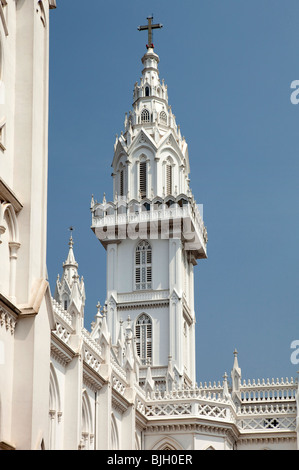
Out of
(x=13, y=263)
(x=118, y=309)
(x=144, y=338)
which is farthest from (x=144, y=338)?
(x=13, y=263)

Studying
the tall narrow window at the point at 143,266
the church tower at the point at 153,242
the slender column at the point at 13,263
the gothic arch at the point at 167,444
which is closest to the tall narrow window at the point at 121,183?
the church tower at the point at 153,242

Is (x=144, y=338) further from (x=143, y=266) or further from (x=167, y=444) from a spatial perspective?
(x=167, y=444)

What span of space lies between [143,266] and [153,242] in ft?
5.57

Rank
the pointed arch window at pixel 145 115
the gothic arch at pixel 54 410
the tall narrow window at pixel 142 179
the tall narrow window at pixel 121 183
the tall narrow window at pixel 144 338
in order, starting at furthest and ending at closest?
the pointed arch window at pixel 145 115
the tall narrow window at pixel 121 183
the tall narrow window at pixel 142 179
the tall narrow window at pixel 144 338
the gothic arch at pixel 54 410

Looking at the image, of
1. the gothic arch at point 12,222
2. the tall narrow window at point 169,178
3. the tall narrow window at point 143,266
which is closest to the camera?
the gothic arch at point 12,222

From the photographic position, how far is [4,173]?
20781 millimetres

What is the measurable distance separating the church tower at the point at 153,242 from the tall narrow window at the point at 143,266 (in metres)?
0.06

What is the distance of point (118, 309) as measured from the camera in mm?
61062

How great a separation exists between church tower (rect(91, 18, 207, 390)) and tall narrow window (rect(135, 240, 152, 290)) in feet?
0.21

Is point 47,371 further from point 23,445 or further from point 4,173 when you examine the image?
point 4,173

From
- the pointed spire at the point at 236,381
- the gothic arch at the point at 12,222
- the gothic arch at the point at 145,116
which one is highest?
the gothic arch at the point at 145,116

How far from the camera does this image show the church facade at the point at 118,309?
20141 mm

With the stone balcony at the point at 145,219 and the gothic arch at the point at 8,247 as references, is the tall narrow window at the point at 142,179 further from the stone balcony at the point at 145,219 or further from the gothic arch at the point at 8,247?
the gothic arch at the point at 8,247
